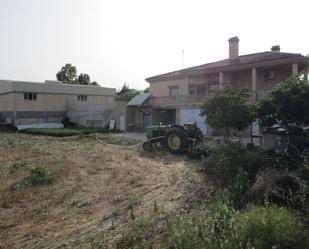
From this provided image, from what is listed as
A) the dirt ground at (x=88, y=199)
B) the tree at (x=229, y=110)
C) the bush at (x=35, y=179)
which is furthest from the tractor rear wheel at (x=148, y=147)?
the bush at (x=35, y=179)

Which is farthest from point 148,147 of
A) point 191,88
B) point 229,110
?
point 191,88

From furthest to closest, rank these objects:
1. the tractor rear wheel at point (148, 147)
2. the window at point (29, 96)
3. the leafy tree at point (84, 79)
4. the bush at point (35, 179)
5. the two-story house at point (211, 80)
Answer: the leafy tree at point (84, 79)
the window at point (29, 96)
the two-story house at point (211, 80)
the tractor rear wheel at point (148, 147)
the bush at point (35, 179)

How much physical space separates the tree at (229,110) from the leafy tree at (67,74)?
51968 millimetres

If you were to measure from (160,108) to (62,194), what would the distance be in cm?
1726

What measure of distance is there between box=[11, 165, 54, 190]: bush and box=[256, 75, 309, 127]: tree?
621 cm

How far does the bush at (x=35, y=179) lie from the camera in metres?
8.13

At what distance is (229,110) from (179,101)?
1142 centimetres

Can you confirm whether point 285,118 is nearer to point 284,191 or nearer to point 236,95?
point 236,95

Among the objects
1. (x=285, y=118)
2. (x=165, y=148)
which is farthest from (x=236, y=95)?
(x=165, y=148)

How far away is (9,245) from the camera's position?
5031mm

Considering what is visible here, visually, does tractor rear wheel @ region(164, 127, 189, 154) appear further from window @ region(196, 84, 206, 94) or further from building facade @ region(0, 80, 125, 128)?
building facade @ region(0, 80, 125, 128)

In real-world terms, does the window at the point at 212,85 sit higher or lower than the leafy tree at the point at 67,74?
lower

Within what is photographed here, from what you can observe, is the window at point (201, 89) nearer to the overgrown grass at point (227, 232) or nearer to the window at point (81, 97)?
the window at point (81, 97)

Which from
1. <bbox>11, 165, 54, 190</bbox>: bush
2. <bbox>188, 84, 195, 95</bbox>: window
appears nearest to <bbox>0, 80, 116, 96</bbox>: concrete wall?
<bbox>188, 84, 195, 95</bbox>: window
